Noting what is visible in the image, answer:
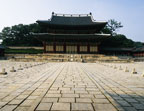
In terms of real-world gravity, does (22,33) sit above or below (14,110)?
above

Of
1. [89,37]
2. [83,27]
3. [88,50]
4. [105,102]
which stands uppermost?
[83,27]

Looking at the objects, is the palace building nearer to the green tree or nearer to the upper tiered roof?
the upper tiered roof

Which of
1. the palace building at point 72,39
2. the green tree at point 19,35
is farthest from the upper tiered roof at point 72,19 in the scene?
the green tree at point 19,35

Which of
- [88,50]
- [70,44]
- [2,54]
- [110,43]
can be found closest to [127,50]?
[110,43]

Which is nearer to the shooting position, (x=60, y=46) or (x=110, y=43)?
(x=60, y=46)

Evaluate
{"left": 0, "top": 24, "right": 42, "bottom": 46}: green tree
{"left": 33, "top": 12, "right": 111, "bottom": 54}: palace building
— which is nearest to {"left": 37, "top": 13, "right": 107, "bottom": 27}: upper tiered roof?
{"left": 33, "top": 12, "right": 111, "bottom": 54}: palace building

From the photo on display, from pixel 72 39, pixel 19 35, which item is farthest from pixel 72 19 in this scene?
pixel 19 35

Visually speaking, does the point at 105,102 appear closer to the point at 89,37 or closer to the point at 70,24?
the point at 89,37

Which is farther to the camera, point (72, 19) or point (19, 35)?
point (19, 35)

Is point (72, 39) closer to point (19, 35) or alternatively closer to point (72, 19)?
point (72, 19)

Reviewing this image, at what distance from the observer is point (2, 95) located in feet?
14.8

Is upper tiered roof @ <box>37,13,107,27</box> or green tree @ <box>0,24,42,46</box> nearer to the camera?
upper tiered roof @ <box>37,13,107,27</box>

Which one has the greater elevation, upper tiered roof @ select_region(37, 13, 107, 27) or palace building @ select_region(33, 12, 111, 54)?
upper tiered roof @ select_region(37, 13, 107, 27)

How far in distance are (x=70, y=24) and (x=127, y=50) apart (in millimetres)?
20126
